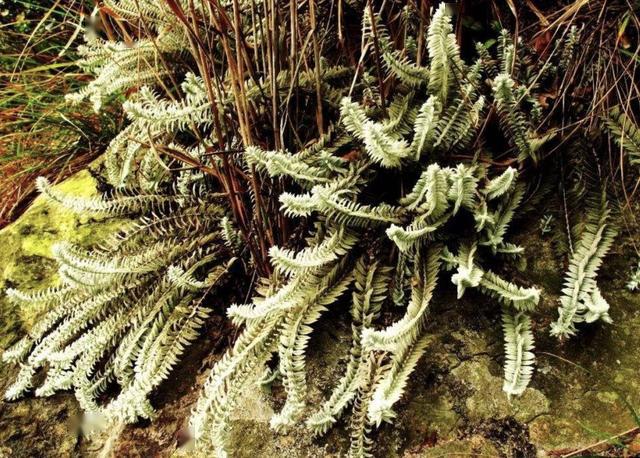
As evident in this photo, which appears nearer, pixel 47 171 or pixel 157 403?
pixel 157 403

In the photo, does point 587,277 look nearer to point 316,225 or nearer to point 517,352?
point 517,352

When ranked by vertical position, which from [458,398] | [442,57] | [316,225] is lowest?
[458,398]

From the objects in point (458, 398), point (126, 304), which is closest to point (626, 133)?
point (458, 398)

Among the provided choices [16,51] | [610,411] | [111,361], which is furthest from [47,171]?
[610,411]

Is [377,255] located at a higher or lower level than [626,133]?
lower

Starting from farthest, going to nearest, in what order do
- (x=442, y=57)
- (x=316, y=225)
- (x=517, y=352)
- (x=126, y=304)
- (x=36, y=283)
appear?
(x=36, y=283) < (x=126, y=304) < (x=316, y=225) < (x=442, y=57) < (x=517, y=352)

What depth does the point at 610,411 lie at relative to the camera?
149cm

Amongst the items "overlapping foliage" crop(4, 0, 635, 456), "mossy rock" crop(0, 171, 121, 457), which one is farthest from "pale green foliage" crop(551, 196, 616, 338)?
"mossy rock" crop(0, 171, 121, 457)

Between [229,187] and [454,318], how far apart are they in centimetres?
89

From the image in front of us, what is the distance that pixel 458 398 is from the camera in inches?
64.1

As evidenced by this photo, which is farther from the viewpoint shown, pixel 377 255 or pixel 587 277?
pixel 377 255

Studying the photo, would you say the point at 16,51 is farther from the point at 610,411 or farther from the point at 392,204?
the point at 610,411

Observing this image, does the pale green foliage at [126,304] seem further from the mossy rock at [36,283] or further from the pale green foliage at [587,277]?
the pale green foliage at [587,277]

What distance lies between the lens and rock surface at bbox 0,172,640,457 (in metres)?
1.52
